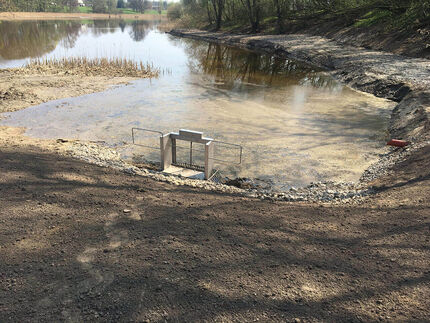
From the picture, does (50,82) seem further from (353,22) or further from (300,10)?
(300,10)

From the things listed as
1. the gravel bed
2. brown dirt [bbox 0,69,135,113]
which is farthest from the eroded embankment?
brown dirt [bbox 0,69,135,113]

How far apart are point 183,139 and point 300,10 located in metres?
43.1

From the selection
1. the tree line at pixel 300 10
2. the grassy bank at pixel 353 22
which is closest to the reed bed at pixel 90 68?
the grassy bank at pixel 353 22

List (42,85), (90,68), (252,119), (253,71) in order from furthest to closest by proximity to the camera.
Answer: (253,71) < (90,68) < (42,85) < (252,119)

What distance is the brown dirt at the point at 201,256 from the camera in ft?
10.5

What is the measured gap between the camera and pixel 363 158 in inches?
377

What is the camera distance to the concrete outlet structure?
7.91m

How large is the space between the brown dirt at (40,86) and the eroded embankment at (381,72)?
15.0 metres

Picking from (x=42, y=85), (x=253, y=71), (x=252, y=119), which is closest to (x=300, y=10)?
(x=253, y=71)

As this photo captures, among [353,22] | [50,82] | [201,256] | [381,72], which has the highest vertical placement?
[353,22]

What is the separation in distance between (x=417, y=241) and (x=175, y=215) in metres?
3.46

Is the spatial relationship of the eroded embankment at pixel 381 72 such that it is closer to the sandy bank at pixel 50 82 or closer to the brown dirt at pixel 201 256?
the brown dirt at pixel 201 256

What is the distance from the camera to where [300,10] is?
44000mm

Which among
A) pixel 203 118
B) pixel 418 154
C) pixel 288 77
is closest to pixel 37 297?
pixel 418 154
